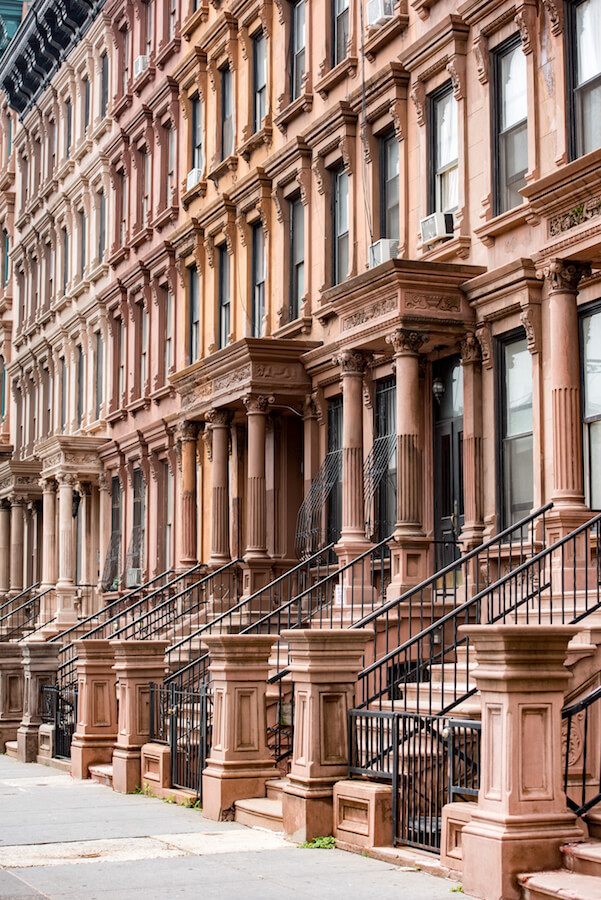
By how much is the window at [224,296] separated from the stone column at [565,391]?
12420 millimetres

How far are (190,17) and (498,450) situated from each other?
Result: 1521cm

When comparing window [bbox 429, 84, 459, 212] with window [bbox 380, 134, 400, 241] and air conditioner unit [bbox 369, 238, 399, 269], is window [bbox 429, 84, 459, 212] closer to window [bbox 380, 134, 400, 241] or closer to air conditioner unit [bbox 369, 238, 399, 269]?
air conditioner unit [bbox 369, 238, 399, 269]

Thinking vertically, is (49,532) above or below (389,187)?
below

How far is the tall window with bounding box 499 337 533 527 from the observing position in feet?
54.5

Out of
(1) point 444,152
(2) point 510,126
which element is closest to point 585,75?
(2) point 510,126

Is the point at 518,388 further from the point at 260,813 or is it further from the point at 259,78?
the point at 259,78

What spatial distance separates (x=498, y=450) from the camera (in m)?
17.1

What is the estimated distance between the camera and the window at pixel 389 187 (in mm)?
20156

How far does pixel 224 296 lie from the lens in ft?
88.2

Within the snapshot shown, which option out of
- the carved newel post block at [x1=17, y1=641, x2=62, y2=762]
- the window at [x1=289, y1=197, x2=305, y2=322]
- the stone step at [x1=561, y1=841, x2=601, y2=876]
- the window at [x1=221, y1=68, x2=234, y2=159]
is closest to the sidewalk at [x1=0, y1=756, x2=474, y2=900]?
the stone step at [x1=561, y1=841, x2=601, y2=876]

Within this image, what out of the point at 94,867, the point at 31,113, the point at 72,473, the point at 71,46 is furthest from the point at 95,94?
the point at 94,867

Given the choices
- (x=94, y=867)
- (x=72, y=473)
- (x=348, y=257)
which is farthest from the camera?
(x=72, y=473)

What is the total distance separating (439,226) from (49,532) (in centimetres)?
1872

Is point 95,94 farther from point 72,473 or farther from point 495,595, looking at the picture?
point 495,595
